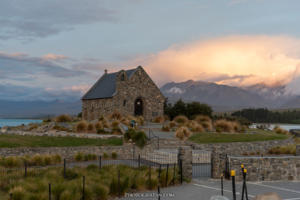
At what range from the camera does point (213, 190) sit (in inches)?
580

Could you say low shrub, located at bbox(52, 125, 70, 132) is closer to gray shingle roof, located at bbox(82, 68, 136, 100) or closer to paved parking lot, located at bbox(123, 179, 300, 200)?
gray shingle roof, located at bbox(82, 68, 136, 100)

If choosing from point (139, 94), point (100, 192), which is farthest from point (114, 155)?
point (139, 94)

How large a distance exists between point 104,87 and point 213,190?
32.6 metres

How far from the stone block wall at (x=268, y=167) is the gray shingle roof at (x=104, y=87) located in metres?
25.8

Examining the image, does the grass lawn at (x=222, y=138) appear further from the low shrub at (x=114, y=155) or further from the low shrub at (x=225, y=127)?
the low shrub at (x=114, y=155)

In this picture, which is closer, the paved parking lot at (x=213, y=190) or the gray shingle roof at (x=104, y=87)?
the paved parking lot at (x=213, y=190)

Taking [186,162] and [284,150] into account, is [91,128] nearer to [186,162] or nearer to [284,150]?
[186,162]

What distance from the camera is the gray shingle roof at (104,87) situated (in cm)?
4237

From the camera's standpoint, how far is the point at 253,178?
16.9 m

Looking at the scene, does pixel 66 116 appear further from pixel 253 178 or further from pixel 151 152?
pixel 253 178

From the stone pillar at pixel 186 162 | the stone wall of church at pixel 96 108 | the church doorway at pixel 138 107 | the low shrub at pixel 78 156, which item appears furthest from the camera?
the church doorway at pixel 138 107

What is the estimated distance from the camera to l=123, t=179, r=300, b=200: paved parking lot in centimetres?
1364

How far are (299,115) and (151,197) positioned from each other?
131m

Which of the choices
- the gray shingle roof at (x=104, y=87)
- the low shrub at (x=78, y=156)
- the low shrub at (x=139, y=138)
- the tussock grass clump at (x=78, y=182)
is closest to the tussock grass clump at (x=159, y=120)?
the gray shingle roof at (x=104, y=87)
